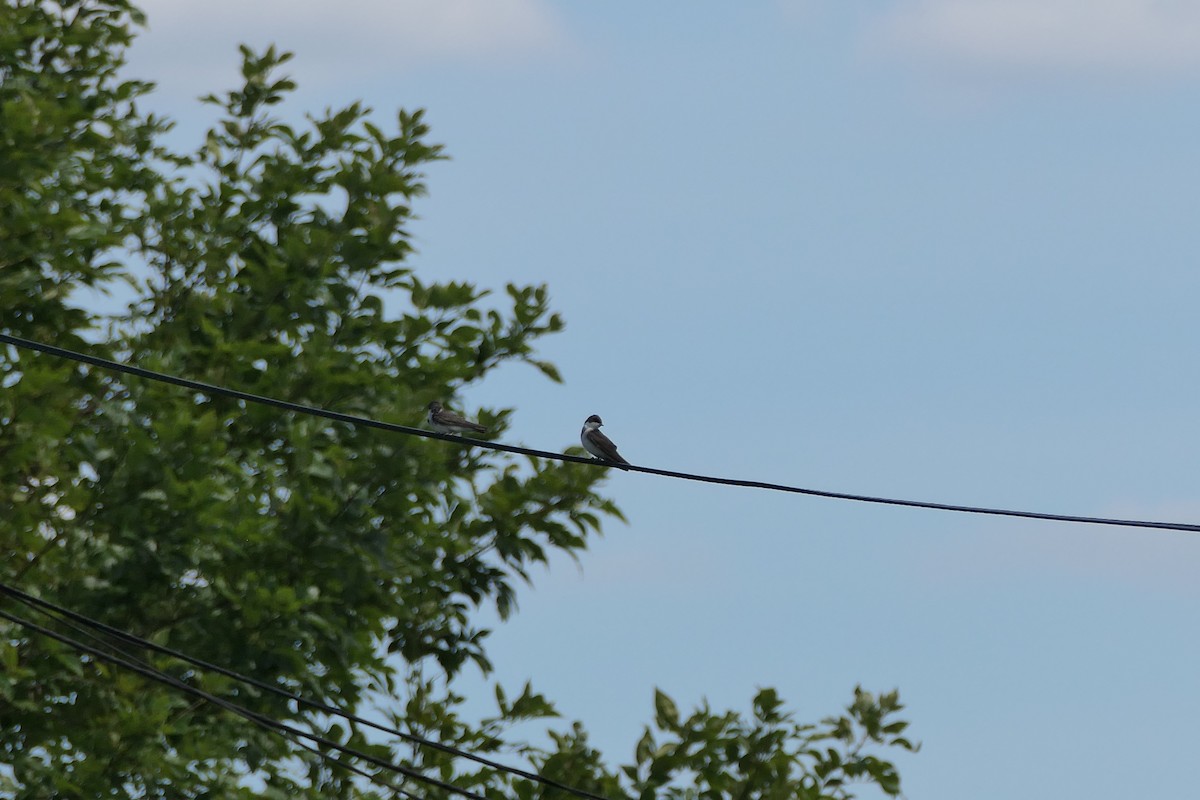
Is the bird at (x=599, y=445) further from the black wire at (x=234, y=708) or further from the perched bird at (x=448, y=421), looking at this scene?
the black wire at (x=234, y=708)

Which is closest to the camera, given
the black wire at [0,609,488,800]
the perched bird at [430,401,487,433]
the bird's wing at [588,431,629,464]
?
the black wire at [0,609,488,800]

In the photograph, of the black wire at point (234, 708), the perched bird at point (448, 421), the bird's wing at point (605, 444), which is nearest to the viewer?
the black wire at point (234, 708)

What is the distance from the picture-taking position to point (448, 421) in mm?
13805

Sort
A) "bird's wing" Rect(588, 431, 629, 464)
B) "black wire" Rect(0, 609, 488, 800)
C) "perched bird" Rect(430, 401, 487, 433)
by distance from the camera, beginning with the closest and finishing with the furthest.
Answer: "black wire" Rect(0, 609, 488, 800) < "bird's wing" Rect(588, 431, 629, 464) < "perched bird" Rect(430, 401, 487, 433)

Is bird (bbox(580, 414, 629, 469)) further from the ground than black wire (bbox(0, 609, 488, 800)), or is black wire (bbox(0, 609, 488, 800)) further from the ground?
bird (bbox(580, 414, 629, 469))

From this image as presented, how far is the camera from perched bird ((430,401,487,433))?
1380 centimetres

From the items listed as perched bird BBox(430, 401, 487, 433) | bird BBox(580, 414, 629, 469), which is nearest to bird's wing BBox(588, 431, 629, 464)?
bird BBox(580, 414, 629, 469)

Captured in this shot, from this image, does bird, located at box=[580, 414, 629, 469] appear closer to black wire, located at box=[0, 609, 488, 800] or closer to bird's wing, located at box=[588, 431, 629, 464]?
bird's wing, located at box=[588, 431, 629, 464]

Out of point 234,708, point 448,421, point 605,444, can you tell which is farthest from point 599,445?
point 234,708

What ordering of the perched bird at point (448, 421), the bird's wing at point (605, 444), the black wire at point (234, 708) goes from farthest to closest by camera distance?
the perched bird at point (448, 421) < the bird's wing at point (605, 444) < the black wire at point (234, 708)

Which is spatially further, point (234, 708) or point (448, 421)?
point (448, 421)

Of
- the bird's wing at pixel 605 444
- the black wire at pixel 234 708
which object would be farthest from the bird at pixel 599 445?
the black wire at pixel 234 708

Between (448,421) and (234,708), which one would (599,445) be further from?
(234,708)

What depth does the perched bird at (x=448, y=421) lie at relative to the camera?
1380 cm
